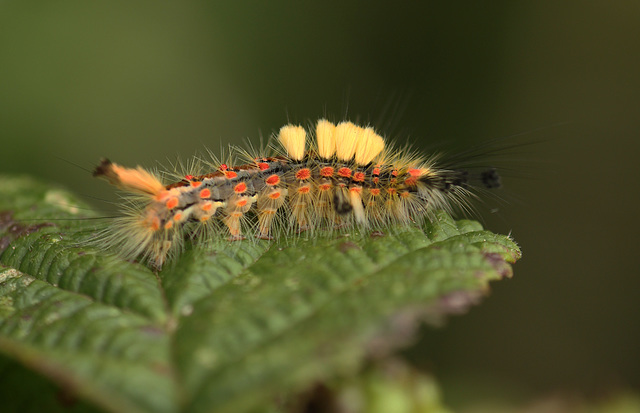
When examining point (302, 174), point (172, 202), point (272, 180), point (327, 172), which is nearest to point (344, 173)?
point (327, 172)

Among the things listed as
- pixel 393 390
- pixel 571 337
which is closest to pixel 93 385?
pixel 393 390

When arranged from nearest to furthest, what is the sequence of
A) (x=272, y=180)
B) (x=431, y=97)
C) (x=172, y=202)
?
1. (x=172, y=202)
2. (x=272, y=180)
3. (x=431, y=97)

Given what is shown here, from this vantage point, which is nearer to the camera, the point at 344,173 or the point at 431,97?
the point at 344,173

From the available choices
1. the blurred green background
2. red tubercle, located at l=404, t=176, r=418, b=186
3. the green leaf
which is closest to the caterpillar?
red tubercle, located at l=404, t=176, r=418, b=186

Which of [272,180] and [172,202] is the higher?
[272,180]

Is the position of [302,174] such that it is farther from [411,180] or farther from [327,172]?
[411,180]

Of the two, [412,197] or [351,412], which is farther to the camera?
[412,197]

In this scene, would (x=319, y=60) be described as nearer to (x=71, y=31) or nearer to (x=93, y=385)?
(x=71, y=31)
